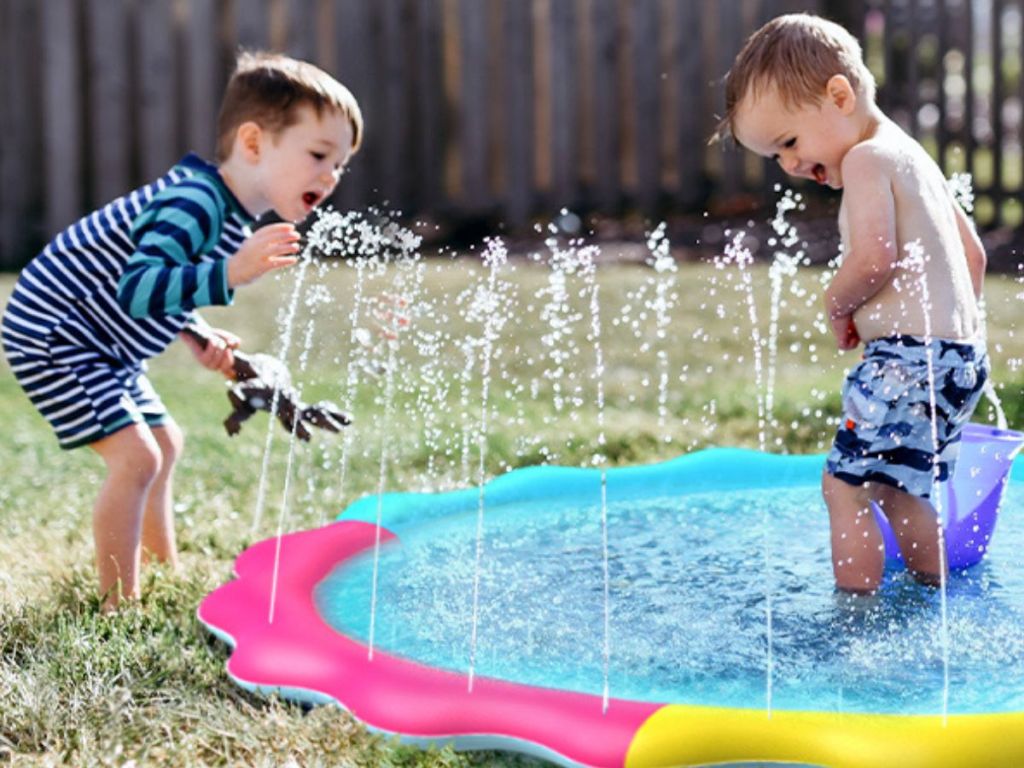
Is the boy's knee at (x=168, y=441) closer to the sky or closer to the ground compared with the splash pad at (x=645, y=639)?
closer to the sky

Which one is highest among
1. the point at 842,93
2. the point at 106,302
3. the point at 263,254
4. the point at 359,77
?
the point at 359,77

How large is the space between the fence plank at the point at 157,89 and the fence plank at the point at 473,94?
5.12ft

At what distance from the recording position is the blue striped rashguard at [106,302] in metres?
3.13

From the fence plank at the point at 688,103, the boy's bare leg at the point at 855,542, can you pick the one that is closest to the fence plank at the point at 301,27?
the fence plank at the point at 688,103

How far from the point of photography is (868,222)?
9.74 feet

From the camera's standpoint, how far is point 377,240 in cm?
898

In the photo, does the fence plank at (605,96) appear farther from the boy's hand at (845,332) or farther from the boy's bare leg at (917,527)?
the boy's bare leg at (917,527)

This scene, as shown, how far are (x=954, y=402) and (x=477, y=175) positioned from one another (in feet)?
19.5

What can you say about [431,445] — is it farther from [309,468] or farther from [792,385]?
[792,385]

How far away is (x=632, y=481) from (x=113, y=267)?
148 centimetres

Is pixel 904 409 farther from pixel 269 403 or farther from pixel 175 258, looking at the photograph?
pixel 175 258

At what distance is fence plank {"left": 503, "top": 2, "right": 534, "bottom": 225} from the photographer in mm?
8617

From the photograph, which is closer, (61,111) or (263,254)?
(263,254)

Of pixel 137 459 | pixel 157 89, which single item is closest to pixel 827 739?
pixel 137 459
